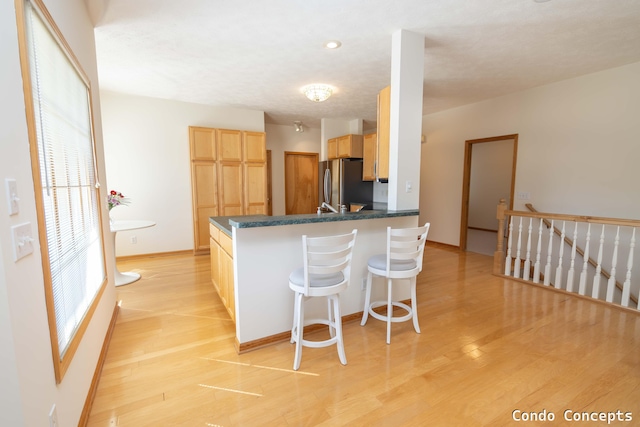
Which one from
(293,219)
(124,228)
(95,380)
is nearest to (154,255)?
(124,228)

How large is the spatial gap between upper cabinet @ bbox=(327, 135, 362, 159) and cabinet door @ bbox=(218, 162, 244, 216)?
202cm

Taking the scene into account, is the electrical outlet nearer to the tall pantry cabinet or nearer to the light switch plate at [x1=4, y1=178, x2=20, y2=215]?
the light switch plate at [x1=4, y1=178, x2=20, y2=215]

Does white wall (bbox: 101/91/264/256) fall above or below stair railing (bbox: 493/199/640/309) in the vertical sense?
above

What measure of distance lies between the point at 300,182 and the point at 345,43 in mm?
4131

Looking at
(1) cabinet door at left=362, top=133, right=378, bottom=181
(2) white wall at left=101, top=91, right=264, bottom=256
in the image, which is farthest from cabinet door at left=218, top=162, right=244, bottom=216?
(1) cabinet door at left=362, top=133, right=378, bottom=181

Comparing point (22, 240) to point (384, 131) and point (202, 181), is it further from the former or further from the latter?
point (202, 181)

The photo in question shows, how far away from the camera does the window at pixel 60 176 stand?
1.12 m

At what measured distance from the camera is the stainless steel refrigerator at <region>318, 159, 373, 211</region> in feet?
18.0

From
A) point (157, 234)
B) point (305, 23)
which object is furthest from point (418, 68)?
point (157, 234)

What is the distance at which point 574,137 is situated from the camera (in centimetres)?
368

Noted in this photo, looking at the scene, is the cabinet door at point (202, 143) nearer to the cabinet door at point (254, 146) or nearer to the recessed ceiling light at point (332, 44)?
the cabinet door at point (254, 146)

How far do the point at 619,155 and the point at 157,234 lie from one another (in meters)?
6.60

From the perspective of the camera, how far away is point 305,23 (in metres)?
2.34

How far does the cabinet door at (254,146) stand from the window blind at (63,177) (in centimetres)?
302
